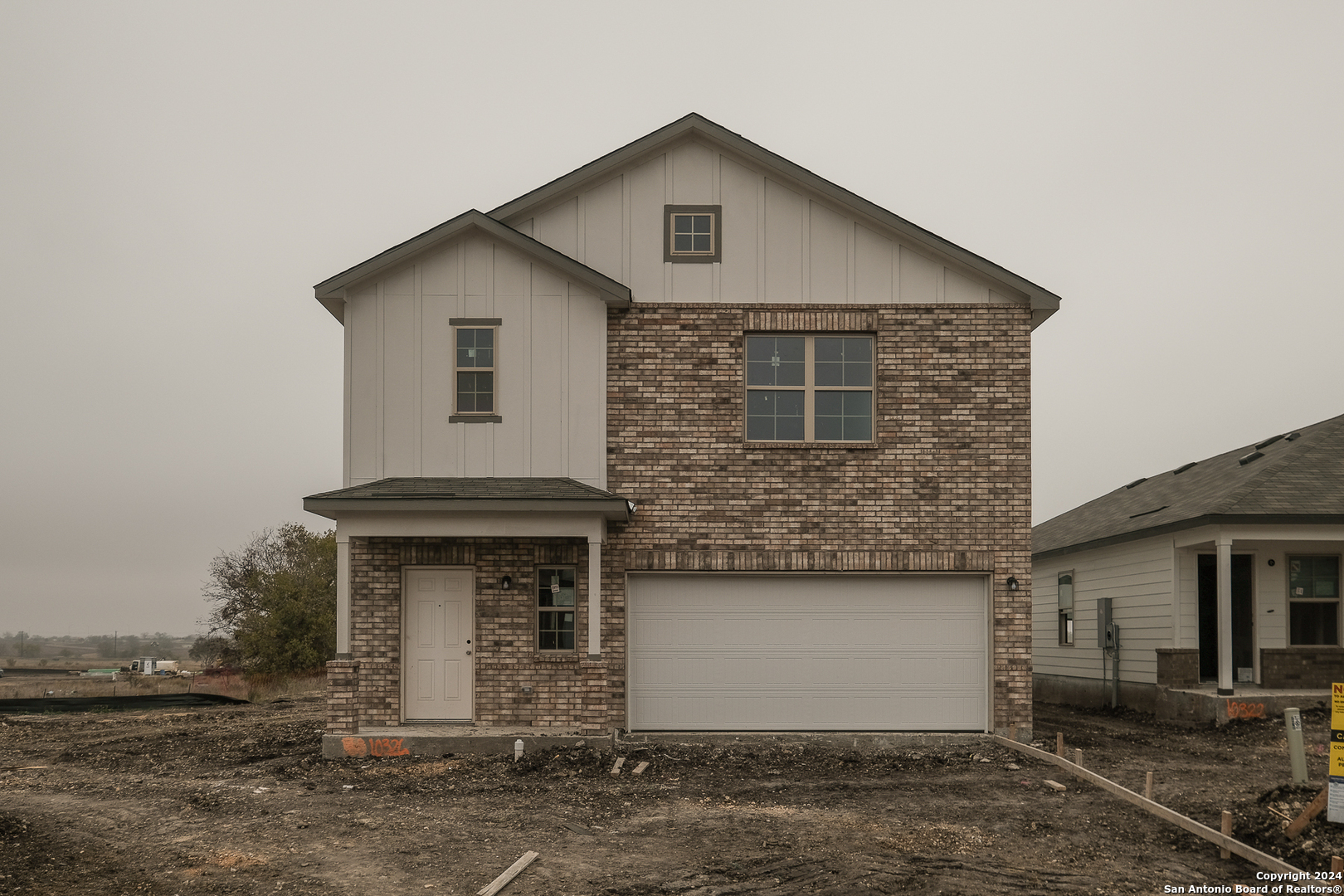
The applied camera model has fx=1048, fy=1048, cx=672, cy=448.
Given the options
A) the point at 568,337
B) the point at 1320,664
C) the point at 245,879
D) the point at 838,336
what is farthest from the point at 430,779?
the point at 1320,664

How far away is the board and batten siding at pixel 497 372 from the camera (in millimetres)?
14109

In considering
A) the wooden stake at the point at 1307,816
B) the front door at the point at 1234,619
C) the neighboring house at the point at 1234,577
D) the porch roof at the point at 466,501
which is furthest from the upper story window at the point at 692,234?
the front door at the point at 1234,619

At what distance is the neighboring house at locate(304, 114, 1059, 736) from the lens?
46.0ft

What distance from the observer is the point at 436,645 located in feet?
45.8

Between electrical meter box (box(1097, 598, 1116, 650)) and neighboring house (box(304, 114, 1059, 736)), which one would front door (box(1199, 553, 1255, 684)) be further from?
neighboring house (box(304, 114, 1059, 736))

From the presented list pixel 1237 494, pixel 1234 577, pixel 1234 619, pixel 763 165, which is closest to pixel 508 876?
pixel 763 165

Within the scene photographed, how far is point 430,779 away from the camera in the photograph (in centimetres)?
1185

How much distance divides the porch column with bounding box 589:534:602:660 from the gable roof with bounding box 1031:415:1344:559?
9.54 m

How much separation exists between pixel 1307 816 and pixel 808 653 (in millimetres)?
6782

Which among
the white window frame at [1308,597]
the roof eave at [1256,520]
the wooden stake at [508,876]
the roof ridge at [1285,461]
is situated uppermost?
the roof ridge at [1285,461]

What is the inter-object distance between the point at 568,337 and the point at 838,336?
3.73 metres

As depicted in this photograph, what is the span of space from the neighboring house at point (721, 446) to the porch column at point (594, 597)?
2.09ft

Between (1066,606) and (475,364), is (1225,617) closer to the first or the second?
(1066,606)

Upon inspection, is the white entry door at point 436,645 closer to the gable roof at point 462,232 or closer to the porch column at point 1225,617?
the gable roof at point 462,232
